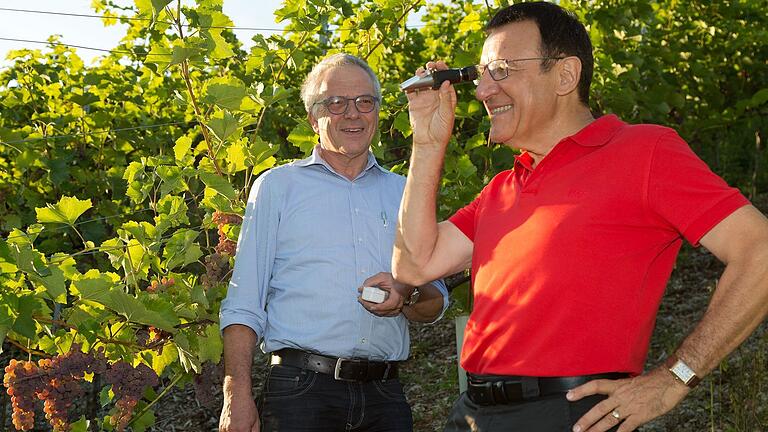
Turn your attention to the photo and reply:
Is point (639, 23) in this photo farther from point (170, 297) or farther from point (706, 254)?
point (170, 297)

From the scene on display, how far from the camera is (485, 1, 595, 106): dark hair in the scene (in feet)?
7.75

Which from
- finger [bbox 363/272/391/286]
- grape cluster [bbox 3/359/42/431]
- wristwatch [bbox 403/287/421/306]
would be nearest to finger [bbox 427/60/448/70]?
finger [bbox 363/272/391/286]

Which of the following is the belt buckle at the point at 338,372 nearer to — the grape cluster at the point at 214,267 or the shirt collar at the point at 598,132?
the grape cluster at the point at 214,267

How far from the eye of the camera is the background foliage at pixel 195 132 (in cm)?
320

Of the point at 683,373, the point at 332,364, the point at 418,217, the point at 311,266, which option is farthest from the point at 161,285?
the point at 683,373

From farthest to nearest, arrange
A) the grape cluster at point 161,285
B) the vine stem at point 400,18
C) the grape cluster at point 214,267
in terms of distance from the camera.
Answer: the vine stem at point 400,18
the grape cluster at point 214,267
the grape cluster at point 161,285

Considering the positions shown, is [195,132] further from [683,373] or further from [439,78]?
[683,373]

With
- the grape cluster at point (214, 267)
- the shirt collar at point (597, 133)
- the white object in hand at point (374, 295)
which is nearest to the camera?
the shirt collar at point (597, 133)

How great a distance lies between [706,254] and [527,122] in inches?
227

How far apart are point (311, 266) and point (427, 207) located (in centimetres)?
66

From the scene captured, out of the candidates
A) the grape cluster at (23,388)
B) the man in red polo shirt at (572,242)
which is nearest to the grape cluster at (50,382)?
the grape cluster at (23,388)

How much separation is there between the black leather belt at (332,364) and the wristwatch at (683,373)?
1.10m

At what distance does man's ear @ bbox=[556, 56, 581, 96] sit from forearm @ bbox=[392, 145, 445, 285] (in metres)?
0.32

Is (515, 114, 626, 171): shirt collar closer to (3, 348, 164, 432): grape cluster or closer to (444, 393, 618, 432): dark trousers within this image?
(444, 393, 618, 432): dark trousers
